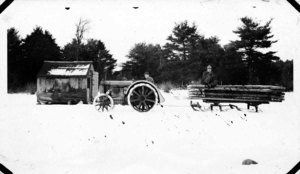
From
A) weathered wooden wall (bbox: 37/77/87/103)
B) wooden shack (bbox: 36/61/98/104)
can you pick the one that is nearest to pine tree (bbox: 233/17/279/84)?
wooden shack (bbox: 36/61/98/104)

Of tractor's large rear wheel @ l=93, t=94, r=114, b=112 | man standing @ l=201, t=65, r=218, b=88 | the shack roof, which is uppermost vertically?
the shack roof

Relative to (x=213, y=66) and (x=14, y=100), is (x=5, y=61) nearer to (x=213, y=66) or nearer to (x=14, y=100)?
(x=14, y=100)

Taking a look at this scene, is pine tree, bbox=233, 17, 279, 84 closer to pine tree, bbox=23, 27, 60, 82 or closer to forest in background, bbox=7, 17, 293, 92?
forest in background, bbox=7, 17, 293, 92

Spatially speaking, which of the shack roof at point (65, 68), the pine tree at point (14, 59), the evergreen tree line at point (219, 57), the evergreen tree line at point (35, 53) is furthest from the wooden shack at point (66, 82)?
the evergreen tree line at point (219, 57)

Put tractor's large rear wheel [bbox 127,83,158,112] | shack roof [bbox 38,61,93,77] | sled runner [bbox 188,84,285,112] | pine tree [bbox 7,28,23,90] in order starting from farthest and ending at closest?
1. tractor's large rear wheel [bbox 127,83,158,112]
2. sled runner [bbox 188,84,285,112]
3. shack roof [bbox 38,61,93,77]
4. pine tree [bbox 7,28,23,90]

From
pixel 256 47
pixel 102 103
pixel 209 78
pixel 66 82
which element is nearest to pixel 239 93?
pixel 209 78

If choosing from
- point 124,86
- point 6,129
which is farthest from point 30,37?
point 124,86

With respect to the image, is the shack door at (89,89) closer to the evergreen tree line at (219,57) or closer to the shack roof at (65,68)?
the shack roof at (65,68)

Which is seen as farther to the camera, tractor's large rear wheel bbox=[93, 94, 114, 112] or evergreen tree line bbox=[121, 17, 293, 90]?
tractor's large rear wheel bbox=[93, 94, 114, 112]
